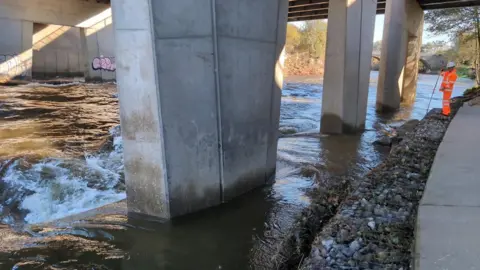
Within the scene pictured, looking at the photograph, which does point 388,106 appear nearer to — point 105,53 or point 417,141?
point 417,141

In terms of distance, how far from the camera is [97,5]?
113 ft

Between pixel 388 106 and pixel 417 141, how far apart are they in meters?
14.4

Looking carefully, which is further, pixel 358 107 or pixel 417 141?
pixel 358 107

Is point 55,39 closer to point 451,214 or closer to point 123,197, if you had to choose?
point 123,197

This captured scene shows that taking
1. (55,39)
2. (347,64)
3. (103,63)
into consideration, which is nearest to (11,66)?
(103,63)

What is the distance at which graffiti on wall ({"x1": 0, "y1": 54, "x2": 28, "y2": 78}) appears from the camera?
29.1 metres

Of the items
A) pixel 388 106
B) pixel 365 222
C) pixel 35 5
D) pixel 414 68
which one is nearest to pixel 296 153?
pixel 365 222

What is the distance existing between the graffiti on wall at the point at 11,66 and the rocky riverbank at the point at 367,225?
29864mm

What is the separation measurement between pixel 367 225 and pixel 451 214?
80 centimetres

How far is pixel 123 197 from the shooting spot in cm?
748

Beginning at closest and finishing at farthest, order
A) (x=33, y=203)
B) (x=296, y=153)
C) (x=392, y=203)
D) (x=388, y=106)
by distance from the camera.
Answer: (x=392, y=203) < (x=33, y=203) < (x=296, y=153) < (x=388, y=106)

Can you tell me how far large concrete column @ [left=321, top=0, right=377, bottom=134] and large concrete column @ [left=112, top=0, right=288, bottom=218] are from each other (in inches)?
251

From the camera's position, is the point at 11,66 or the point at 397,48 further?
the point at 11,66

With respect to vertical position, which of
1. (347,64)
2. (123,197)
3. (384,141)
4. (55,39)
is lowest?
(384,141)
